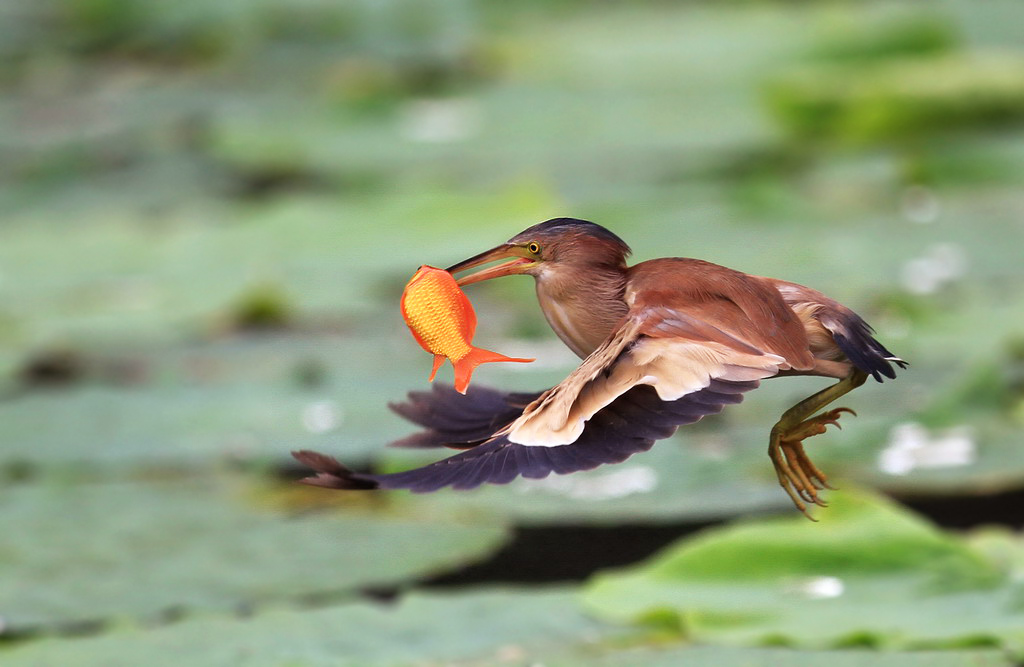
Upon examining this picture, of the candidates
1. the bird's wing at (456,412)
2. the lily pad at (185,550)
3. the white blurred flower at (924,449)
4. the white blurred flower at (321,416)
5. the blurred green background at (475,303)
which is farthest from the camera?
the white blurred flower at (321,416)

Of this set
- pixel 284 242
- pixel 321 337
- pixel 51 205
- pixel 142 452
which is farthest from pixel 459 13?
pixel 142 452

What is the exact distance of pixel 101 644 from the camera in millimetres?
2266

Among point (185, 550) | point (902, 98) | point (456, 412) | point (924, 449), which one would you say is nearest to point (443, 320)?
point (456, 412)

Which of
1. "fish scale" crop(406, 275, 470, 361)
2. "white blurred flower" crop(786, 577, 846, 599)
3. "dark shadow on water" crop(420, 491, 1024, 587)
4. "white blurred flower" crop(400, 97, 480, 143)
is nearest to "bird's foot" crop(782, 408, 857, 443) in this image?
"fish scale" crop(406, 275, 470, 361)

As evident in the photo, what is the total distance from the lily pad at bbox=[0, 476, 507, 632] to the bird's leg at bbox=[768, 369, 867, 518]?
4.67 feet

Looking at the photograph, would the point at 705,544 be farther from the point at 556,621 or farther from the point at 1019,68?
the point at 1019,68

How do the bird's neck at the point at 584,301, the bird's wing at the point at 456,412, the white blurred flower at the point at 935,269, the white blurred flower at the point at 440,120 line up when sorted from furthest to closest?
the white blurred flower at the point at 440,120, the white blurred flower at the point at 935,269, the bird's wing at the point at 456,412, the bird's neck at the point at 584,301

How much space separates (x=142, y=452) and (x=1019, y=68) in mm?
2969

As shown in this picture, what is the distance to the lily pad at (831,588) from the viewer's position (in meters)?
2.13

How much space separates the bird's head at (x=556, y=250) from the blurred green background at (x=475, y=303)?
3.63ft

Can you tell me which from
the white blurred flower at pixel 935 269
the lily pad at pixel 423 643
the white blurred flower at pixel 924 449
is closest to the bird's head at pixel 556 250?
the lily pad at pixel 423 643

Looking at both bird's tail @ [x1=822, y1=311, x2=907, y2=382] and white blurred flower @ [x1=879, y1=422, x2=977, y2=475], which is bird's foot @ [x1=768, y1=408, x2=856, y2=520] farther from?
white blurred flower @ [x1=879, y1=422, x2=977, y2=475]

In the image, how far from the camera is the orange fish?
42.2 inches

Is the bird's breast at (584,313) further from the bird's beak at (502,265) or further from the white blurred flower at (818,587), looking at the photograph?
the white blurred flower at (818,587)
